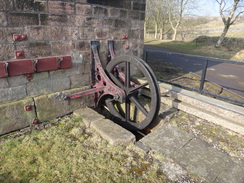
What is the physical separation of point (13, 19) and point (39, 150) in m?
1.96

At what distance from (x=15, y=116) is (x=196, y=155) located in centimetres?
288

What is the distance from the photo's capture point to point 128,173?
2.25 metres

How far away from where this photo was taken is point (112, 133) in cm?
289

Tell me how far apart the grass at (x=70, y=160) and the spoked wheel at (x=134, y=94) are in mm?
893

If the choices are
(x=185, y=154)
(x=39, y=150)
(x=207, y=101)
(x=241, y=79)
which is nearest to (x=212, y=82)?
(x=241, y=79)

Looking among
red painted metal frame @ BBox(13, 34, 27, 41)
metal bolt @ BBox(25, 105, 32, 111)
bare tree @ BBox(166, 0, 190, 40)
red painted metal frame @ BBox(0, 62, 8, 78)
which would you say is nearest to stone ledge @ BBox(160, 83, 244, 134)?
metal bolt @ BBox(25, 105, 32, 111)

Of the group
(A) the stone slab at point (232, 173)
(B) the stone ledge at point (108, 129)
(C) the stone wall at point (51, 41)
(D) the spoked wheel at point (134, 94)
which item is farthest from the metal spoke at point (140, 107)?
(A) the stone slab at point (232, 173)

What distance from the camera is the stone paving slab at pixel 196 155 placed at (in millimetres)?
2225

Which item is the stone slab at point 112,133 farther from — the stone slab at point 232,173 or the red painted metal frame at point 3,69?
the red painted metal frame at point 3,69

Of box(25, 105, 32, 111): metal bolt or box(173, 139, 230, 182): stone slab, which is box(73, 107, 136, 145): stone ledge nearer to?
box(173, 139, 230, 182): stone slab

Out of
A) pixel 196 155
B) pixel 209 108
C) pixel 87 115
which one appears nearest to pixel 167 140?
pixel 196 155

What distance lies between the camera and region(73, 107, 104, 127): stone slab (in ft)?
11.0

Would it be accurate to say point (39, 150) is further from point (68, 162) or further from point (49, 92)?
point (49, 92)

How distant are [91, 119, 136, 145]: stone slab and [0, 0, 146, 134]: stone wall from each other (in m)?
0.97
